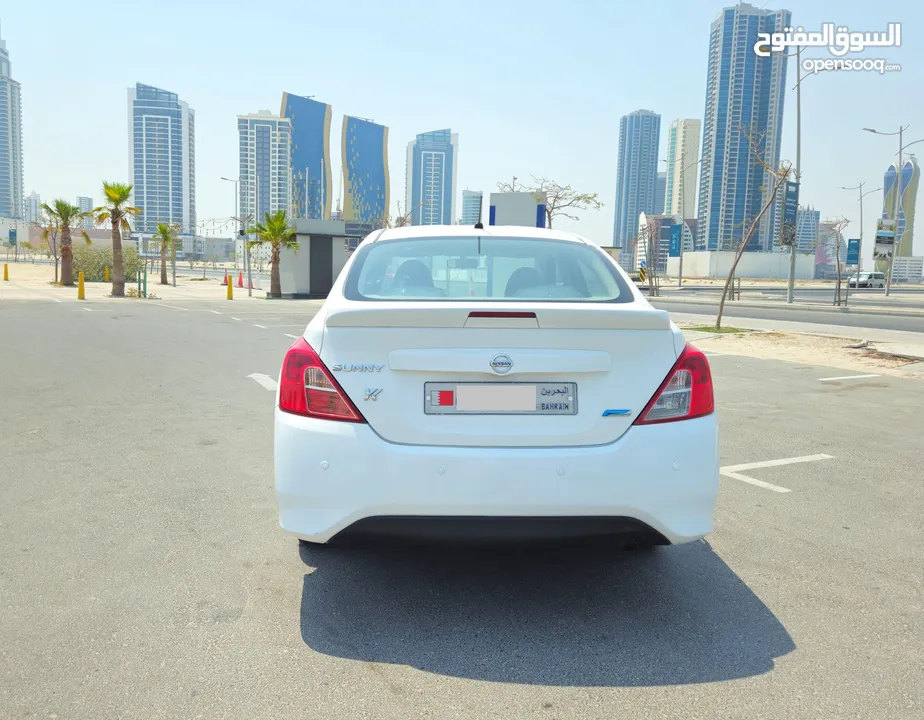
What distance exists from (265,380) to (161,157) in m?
162

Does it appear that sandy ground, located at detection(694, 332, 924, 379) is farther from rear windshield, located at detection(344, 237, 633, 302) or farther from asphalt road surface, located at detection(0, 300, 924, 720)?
rear windshield, located at detection(344, 237, 633, 302)

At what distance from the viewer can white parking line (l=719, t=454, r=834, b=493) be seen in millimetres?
5191

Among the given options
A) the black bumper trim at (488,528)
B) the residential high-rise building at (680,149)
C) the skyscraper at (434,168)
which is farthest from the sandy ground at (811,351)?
the skyscraper at (434,168)

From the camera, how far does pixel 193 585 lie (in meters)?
3.44

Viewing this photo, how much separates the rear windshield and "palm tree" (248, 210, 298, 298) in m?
33.0

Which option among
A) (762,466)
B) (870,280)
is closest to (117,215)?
(762,466)

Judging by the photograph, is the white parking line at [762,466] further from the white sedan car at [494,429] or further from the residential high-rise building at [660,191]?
the residential high-rise building at [660,191]

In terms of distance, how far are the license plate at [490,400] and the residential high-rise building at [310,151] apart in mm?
116503

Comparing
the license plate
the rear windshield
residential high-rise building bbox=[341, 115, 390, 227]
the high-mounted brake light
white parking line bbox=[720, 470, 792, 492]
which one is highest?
residential high-rise building bbox=[341, 115, 390, 227]

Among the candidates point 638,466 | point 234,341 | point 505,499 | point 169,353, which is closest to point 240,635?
point 505,499

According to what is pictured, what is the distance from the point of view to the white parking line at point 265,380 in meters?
9.15

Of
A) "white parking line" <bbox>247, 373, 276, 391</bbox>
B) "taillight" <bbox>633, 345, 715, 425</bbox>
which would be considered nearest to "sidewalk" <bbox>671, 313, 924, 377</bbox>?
"white parking line" <bbox>247, 373, 276, 391</bbox>

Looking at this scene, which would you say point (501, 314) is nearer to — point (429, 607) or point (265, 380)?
point (429, 607)

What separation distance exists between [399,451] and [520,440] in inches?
18.1
